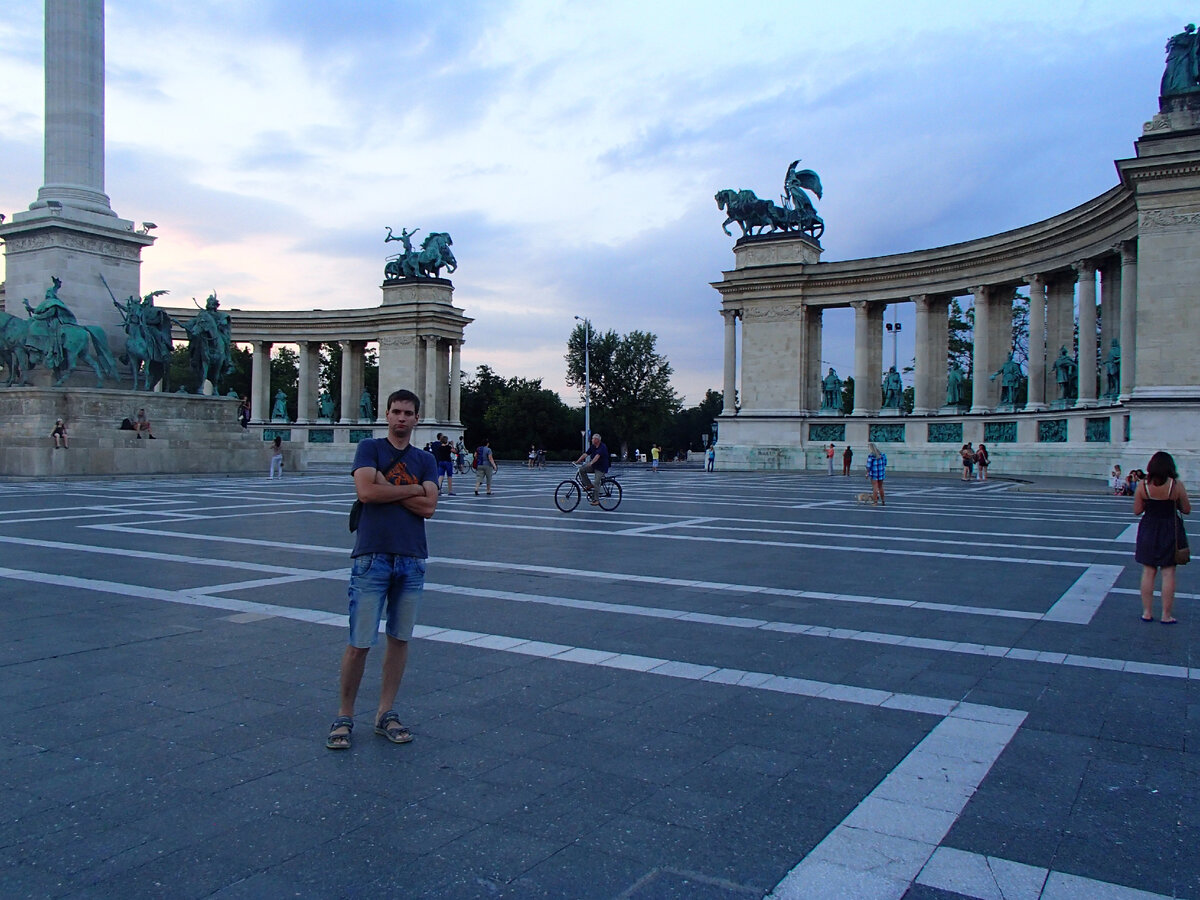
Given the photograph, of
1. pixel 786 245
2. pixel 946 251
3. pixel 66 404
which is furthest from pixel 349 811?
pixel 786 245

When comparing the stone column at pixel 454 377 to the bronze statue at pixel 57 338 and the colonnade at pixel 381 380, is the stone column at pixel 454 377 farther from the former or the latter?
the bronze statue at pixel 57 338

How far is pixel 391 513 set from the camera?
16.5 feet

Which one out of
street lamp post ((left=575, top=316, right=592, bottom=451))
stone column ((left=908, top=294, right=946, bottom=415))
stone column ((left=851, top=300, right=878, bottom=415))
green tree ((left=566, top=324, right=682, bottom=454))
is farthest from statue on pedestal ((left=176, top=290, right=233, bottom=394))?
green tree ((left=566, top=324, right=682, bottom=454))

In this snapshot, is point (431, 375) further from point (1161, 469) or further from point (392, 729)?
point (392, 729)

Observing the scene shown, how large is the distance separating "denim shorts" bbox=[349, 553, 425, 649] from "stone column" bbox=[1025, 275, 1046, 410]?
42.9m

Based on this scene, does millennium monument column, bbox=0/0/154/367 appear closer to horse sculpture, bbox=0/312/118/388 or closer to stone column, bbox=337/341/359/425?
horse sculpture, bbox=0/312/118/388

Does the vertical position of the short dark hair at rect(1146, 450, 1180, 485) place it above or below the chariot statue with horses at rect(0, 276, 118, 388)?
below

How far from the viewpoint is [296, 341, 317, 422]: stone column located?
6606 centimetres

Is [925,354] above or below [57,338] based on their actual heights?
above

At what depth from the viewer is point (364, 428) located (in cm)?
6272

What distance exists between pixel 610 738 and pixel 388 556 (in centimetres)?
159

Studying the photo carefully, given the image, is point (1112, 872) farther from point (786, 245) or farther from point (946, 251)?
point (786, 245)

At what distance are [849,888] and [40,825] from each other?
3.36 metres

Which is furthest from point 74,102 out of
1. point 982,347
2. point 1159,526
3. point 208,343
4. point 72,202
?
point 982,347
